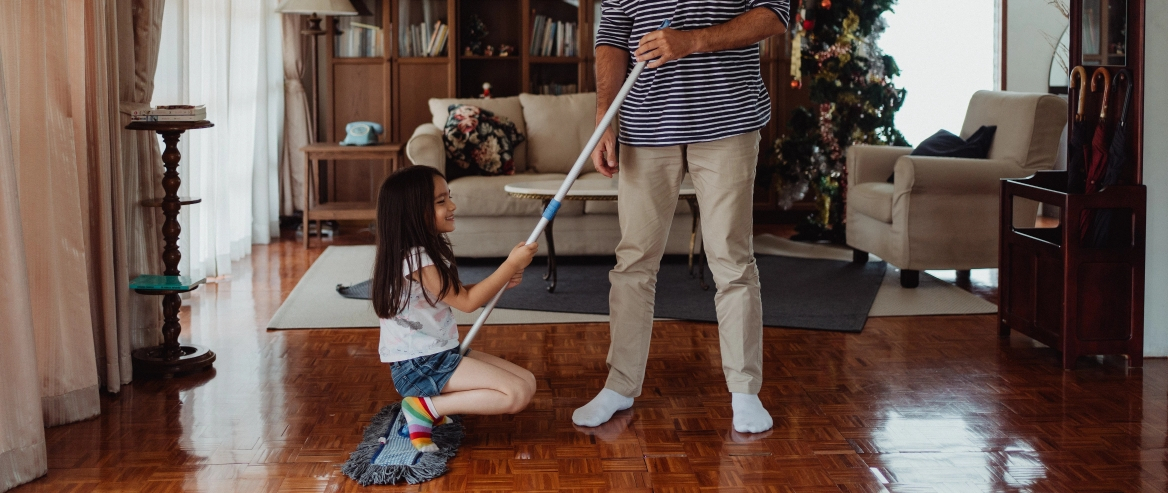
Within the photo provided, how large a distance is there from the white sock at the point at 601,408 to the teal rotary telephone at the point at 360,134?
361 cm

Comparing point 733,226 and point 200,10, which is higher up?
point 200,10

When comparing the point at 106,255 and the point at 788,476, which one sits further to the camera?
the point at 106,255

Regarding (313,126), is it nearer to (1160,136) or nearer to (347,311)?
(347,311)

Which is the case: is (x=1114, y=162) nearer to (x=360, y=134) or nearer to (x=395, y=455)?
(x=395, y=455)

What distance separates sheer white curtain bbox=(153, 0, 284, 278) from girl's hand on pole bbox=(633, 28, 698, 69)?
2.52 meters

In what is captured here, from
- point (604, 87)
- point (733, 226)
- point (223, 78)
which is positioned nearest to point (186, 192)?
point (223, 78)

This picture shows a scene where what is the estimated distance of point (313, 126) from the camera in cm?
654

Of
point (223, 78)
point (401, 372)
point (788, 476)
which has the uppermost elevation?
point (223, 78)

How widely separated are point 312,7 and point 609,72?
3.61 meters

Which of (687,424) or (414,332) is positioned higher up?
(414,332)

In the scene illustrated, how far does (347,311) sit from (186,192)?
967 mm

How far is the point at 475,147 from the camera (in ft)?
17.7

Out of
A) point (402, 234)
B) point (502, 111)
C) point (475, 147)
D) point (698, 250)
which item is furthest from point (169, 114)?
point (502, 111)

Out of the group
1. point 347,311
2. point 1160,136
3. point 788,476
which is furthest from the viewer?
point 347,311
